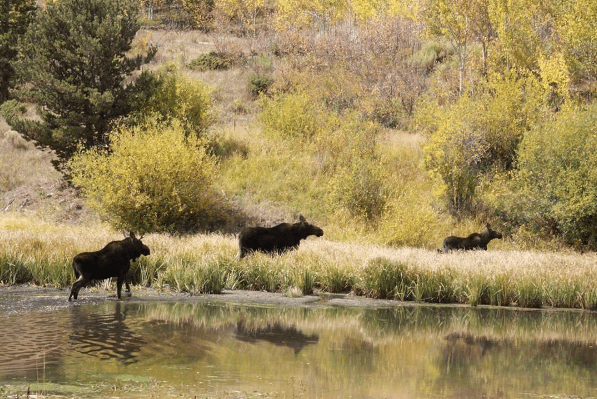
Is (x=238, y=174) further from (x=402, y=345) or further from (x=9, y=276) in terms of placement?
(x=402, y=345)

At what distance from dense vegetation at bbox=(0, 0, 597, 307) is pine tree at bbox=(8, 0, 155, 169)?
9 cm

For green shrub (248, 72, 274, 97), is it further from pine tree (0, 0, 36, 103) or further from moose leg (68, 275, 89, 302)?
moose leg (68, 275, 89, 302)

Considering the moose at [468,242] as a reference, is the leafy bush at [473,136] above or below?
above

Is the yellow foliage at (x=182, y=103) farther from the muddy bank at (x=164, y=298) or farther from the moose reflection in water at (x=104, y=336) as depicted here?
the moose reflection in water at (x=104, y=336)

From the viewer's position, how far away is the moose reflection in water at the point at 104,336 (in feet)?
45.0

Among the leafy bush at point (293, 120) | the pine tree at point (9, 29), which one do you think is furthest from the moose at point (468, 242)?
the pine tree at point (9, 29)

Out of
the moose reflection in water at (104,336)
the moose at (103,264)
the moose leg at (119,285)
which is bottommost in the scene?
the moose reflection in water at (104,336)

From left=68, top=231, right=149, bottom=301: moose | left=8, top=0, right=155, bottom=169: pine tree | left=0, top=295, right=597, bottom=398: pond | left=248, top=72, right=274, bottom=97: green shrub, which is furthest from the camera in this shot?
left=248, top=72, right=274, bottom=97: green shrub

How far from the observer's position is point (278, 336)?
54.2 feet

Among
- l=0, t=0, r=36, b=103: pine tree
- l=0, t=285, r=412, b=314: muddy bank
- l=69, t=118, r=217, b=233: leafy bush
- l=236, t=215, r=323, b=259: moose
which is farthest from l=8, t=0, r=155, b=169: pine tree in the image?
l=0, t=285, r=412, b=314: muddy bank

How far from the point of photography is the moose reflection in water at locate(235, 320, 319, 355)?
51.6ft

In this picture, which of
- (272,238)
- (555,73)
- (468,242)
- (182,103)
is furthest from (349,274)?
(555,73)

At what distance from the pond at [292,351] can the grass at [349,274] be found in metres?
0.96

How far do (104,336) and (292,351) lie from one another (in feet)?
12.4
